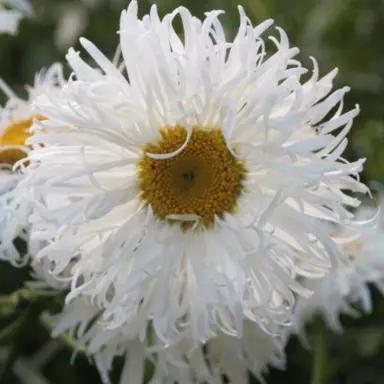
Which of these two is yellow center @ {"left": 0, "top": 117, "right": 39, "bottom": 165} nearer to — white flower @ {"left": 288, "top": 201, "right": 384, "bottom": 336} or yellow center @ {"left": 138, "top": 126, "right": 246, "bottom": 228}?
yellow center @ {"left": 138, "top": 126, "right": 246, "bottom": 228}

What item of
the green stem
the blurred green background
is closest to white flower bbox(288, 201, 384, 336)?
the green stem

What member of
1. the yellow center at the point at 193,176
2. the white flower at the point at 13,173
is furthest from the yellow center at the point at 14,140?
the yellow center at the point at 193,176

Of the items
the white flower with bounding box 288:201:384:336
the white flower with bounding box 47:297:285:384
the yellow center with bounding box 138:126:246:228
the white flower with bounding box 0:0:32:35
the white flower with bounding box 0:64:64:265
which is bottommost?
the white flower with bounding box 288:201:384:336

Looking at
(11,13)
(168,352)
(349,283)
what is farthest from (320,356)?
(11,13)

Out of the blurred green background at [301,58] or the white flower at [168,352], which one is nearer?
the white flower at [168,352]

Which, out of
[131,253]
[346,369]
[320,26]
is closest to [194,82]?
[131,253]

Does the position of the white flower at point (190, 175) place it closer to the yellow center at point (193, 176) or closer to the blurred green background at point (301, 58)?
the yellow center at point (193, 176)
